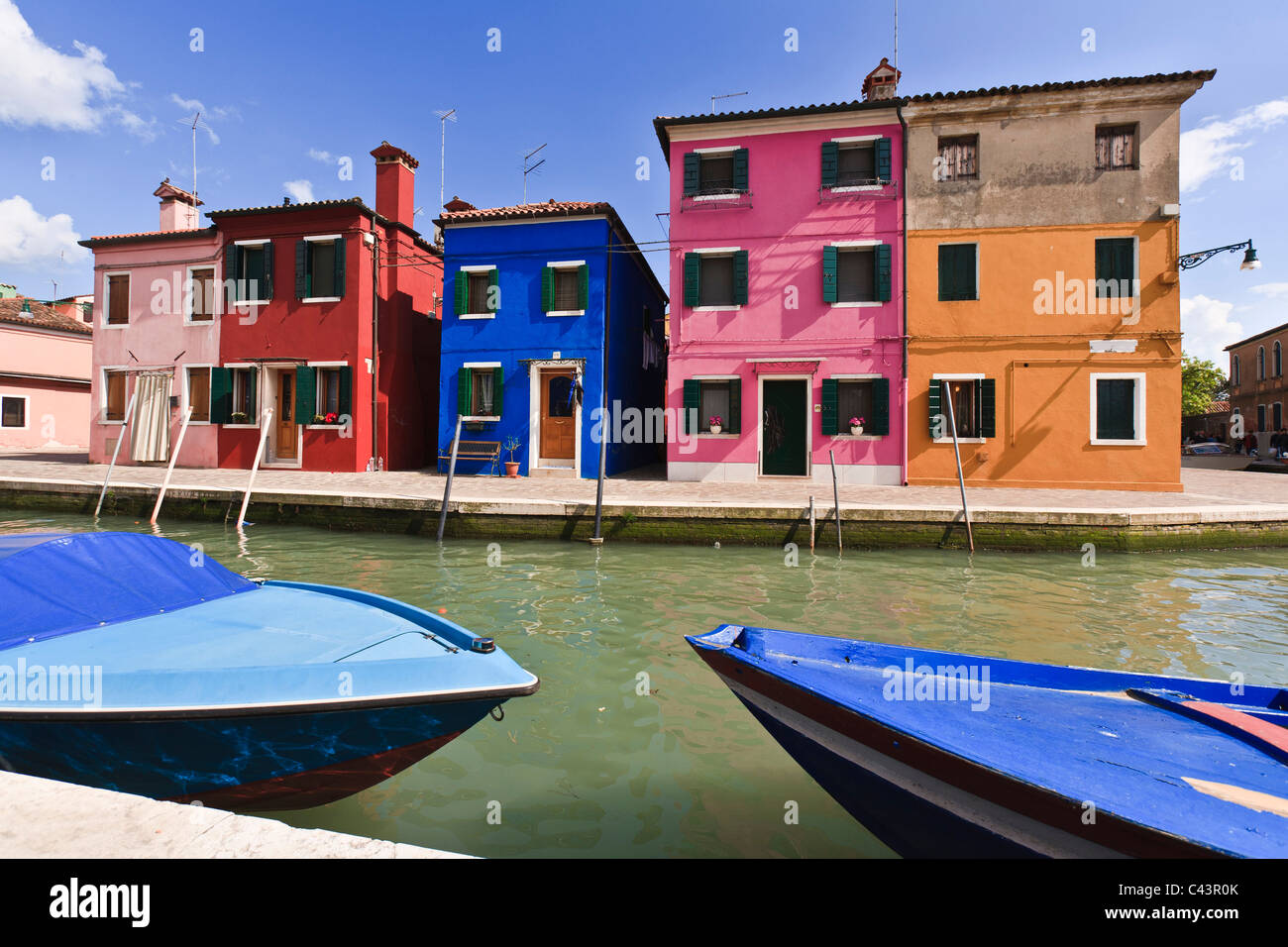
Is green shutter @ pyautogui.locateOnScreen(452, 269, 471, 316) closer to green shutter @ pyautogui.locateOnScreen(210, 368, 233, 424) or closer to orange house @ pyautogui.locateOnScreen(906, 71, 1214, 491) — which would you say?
green shutter @ pyautogui.locateOnScreen(210, 368, 233, 424)

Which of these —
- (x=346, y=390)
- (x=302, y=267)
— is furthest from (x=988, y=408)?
(x=302, y=267)

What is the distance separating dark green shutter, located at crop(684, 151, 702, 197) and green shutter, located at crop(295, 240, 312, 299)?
33.4ft

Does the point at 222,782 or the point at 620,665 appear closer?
the point at 222,782

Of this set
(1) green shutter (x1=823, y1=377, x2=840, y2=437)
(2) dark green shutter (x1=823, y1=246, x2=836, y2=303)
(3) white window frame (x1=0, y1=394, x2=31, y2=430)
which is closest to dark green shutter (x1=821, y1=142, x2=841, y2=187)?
(2) dark green shutter (x1=823, y1=246, x2=836, y2=303)

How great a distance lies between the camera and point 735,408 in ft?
54.2

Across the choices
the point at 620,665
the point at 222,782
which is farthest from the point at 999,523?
the point at 222,782

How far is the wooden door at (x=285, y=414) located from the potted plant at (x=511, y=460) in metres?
6.02

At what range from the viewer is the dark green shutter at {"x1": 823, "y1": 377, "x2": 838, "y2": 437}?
1602 centimetres

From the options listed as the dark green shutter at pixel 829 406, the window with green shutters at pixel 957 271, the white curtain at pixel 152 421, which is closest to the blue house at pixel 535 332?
the dark green shutter at pixel 829 406

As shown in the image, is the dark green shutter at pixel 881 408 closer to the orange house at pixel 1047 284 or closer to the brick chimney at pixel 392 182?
the orange house at pixel 1047 284

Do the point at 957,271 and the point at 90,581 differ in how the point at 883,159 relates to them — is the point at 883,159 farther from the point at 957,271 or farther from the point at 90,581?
the point at 90,581
